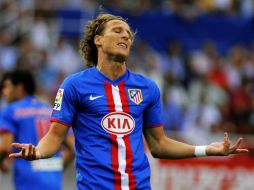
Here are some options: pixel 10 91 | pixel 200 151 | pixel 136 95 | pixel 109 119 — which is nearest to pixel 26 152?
pixel 109 119

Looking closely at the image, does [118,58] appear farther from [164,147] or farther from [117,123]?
[164,147]

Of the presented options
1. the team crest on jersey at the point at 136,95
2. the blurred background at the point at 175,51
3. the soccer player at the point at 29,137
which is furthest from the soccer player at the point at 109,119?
the blurred background at the point at 175,51

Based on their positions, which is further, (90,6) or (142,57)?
(90,6)

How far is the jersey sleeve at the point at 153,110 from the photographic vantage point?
6.38 m

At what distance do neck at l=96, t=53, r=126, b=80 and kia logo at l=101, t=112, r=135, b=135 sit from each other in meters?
0.34

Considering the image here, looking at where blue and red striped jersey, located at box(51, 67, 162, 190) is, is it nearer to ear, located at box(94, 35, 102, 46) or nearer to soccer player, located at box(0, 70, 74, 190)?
ear, located at box(94, 35, 102, 46)

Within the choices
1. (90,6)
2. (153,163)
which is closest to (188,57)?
(90,6)

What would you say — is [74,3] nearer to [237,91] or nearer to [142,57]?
[142,57]

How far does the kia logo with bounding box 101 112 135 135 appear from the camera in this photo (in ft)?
20.1

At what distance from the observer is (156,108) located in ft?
21.1

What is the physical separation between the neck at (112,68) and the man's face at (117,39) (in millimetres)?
73

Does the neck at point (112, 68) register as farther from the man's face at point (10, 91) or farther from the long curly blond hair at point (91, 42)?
the man's face at point (10, 91)

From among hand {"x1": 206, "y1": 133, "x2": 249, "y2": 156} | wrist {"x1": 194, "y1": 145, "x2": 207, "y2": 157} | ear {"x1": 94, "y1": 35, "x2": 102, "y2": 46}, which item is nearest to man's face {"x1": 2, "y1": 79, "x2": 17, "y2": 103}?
ear {"x1": 94, "y1": 35, "x2": 102, "y2": 46}

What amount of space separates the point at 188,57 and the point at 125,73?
1061 centimetres
